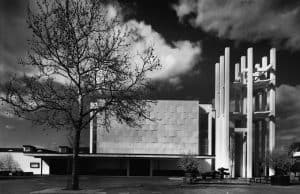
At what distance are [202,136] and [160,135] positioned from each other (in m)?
8.20

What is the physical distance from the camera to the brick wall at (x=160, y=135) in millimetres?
78438

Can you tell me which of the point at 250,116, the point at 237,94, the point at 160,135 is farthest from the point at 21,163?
the point at 250,116

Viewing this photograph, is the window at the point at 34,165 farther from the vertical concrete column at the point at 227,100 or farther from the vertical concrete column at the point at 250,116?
the vertical concrete column at the point at 250,116

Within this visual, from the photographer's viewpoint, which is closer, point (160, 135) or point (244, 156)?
point (244, 156)

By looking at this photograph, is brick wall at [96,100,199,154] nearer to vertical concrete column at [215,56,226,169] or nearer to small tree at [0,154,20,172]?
vertical concrete column at [215,56,226,169]

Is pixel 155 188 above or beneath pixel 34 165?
above

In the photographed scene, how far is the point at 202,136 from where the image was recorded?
80.7 meters

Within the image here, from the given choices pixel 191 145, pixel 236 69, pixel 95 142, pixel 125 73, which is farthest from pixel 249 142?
pixel 125 73

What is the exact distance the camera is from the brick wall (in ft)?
257

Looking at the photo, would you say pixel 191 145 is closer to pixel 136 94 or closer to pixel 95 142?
pixel 95 142

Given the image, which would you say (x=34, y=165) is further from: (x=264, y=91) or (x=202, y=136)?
(x=264, y=91)

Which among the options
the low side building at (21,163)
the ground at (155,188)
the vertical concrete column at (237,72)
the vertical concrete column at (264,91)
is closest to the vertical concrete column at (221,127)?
the vertical concrete column at (237,72)

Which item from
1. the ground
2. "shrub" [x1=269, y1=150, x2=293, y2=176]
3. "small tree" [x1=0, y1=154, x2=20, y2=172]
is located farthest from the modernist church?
the ground

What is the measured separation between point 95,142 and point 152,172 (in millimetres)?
12399
